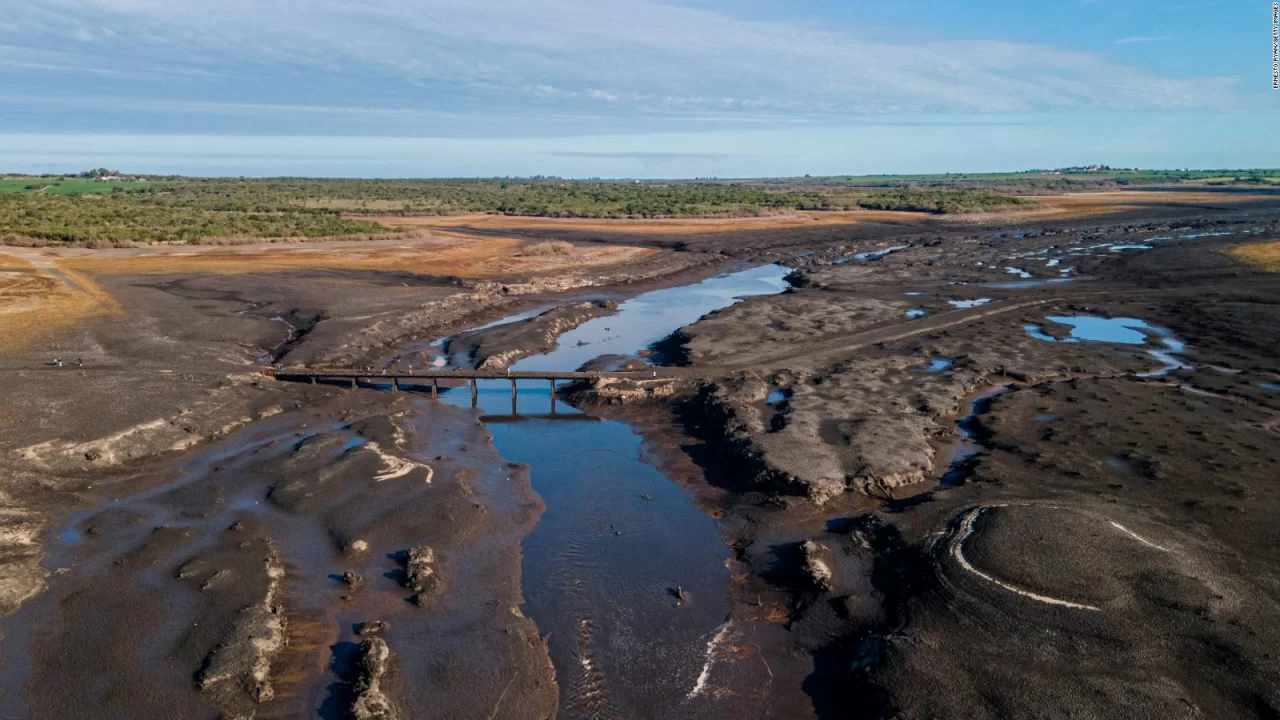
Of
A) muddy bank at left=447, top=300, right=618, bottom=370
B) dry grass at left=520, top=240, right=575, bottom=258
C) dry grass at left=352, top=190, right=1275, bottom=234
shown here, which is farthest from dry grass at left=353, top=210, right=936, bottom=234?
muddy bank at left=447, top=300, right=618, bottom=370

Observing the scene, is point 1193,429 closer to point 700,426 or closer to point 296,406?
point 700,426

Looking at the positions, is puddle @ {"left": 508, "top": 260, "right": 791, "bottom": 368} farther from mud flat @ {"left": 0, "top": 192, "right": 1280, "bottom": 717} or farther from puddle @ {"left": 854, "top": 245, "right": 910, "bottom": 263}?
puddle @ {"left": 854, "top": 245, "right": 910, "bottom": 263}

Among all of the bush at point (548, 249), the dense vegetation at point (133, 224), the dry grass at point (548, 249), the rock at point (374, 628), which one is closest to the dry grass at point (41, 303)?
the dense vegetation at point (133, 224)

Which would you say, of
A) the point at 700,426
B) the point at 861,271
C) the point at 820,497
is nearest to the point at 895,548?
the point at 820,497

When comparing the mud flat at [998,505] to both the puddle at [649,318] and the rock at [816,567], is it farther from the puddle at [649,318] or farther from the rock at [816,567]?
the puddle at [649,318]

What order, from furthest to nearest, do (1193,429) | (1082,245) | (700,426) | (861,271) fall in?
(1082,245) < (861,271) < (700,426) < (1193,429)

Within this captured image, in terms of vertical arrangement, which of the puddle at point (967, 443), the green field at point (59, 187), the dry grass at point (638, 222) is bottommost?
the puddle at point (967, 443)
